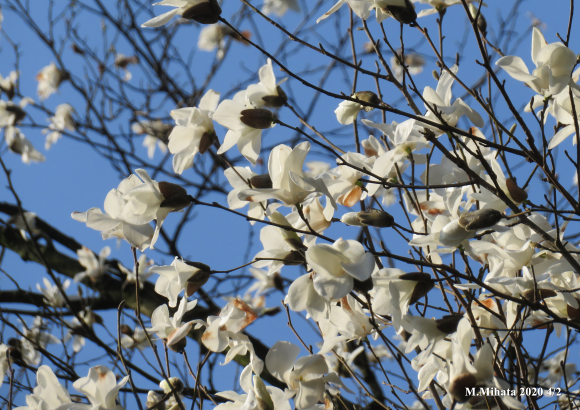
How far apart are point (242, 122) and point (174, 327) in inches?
16.4

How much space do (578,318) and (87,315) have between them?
176 centimetres

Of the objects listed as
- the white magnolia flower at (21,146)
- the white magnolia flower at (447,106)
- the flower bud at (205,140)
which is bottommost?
the white magnolia flower at (447,106)

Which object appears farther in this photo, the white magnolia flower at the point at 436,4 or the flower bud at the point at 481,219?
the white magnolia flower at the point at 436,4

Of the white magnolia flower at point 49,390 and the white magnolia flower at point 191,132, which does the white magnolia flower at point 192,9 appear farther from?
the white magnolia flower at point 49,390

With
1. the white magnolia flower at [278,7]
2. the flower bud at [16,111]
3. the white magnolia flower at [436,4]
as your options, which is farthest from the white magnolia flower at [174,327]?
the flower bud at [16,111]

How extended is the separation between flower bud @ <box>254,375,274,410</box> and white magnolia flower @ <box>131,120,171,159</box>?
6.45 feet

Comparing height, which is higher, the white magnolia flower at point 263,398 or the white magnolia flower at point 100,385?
the white magnolia flower at point 100,385

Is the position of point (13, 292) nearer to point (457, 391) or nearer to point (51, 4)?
point (51, 4)

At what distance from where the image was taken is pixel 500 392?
2.16ft

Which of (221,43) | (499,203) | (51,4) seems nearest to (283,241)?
(499,203)

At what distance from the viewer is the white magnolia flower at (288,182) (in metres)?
0.74

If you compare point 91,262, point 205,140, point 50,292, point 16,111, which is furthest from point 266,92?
point 16,111

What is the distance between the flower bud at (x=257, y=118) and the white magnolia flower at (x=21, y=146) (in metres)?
2.40

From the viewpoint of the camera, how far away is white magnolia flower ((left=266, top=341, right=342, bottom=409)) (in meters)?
0.79
